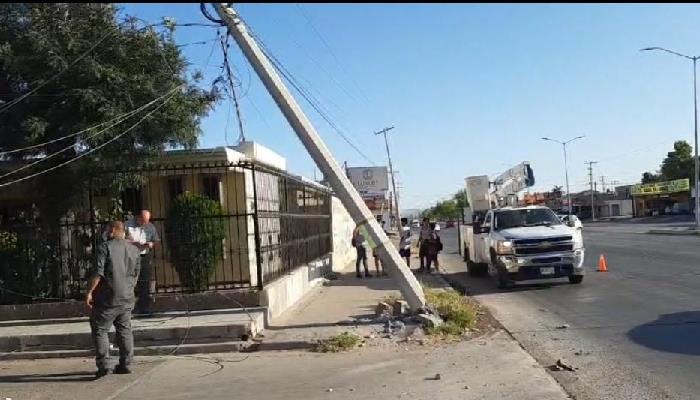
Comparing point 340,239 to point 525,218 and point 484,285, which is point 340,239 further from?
point 525,218

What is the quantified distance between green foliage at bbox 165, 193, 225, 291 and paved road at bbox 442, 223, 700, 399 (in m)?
5.00

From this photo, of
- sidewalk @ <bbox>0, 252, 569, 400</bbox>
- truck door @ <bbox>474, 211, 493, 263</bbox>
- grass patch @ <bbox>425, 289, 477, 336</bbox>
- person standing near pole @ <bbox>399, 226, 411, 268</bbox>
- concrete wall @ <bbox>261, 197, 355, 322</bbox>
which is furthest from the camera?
person standing near pole @ <bbox>399, 226, 411, 268</bbox>

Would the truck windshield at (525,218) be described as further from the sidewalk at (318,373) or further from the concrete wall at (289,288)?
the sidewalk at (318,373)

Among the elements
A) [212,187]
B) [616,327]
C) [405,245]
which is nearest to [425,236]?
[405,245]

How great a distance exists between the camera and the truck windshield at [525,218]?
58.6ft

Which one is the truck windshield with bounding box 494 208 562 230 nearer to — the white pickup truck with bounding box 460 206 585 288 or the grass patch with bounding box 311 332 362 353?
the white pickup truck with bounding box 460 206 585 288

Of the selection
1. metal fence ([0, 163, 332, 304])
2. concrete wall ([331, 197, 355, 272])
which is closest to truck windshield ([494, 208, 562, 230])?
metal fence ([0, 163, 332, 304])

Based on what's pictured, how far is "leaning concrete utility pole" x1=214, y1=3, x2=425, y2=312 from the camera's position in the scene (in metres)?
11.4

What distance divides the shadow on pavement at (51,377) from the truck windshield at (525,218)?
36.2ft

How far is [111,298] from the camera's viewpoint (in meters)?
8.91

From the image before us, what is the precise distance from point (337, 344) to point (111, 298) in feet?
9.70

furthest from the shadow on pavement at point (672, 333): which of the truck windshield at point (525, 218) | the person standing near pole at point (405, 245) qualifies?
Result: the person standing near pole at point (405, 245)

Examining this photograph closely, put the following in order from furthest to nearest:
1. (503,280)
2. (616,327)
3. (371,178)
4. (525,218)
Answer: (371,178)
(525,218)
(503,280)
(616,327)

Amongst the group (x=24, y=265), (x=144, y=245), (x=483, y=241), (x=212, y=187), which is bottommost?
(x=483, y=241)
